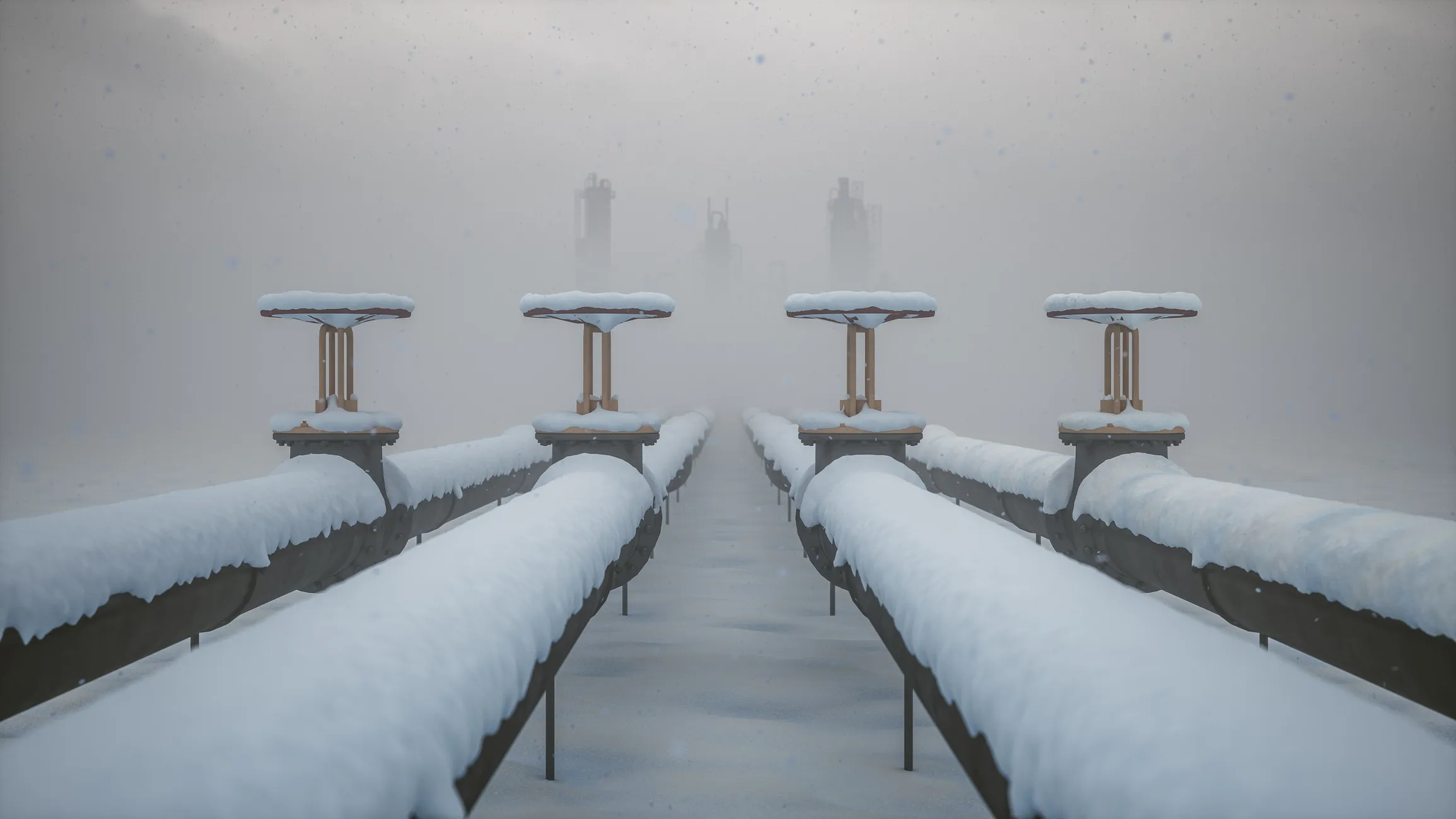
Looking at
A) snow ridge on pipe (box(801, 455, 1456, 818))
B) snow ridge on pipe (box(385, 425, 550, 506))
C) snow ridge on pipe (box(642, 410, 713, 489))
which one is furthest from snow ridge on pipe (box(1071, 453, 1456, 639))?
snow ridge on pipe (box(385, 425, 550, 506))

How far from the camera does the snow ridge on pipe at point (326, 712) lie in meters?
1.15

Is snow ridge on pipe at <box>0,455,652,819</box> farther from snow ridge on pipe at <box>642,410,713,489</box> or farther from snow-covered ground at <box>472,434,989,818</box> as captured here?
snow ridge on pipe at <box>642,410,713,489</box>

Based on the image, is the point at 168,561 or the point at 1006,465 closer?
the point at 168,561

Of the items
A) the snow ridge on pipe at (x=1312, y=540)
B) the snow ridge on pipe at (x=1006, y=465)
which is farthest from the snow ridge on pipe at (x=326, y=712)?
the snow ridge on pipe at (x=1006, y=465)

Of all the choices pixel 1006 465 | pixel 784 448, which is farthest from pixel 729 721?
pixel 784 448

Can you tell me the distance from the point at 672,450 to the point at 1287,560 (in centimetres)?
639

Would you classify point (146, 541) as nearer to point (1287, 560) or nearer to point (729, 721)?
point (729, 721)

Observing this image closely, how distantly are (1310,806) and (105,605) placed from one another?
11.6 feet

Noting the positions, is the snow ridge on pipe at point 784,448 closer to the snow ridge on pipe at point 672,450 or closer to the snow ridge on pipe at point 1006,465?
the snow ridge on pipe at point 672,450

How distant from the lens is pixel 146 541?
3.34m

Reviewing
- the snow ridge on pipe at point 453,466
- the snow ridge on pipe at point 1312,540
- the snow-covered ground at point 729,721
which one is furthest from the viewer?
the snow ridge on pipe at point 453,466

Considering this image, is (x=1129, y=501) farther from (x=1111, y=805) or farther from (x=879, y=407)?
(x=1111, y=805)

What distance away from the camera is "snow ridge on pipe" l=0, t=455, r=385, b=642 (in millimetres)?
2803

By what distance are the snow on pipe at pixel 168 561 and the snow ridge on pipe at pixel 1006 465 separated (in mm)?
4351
